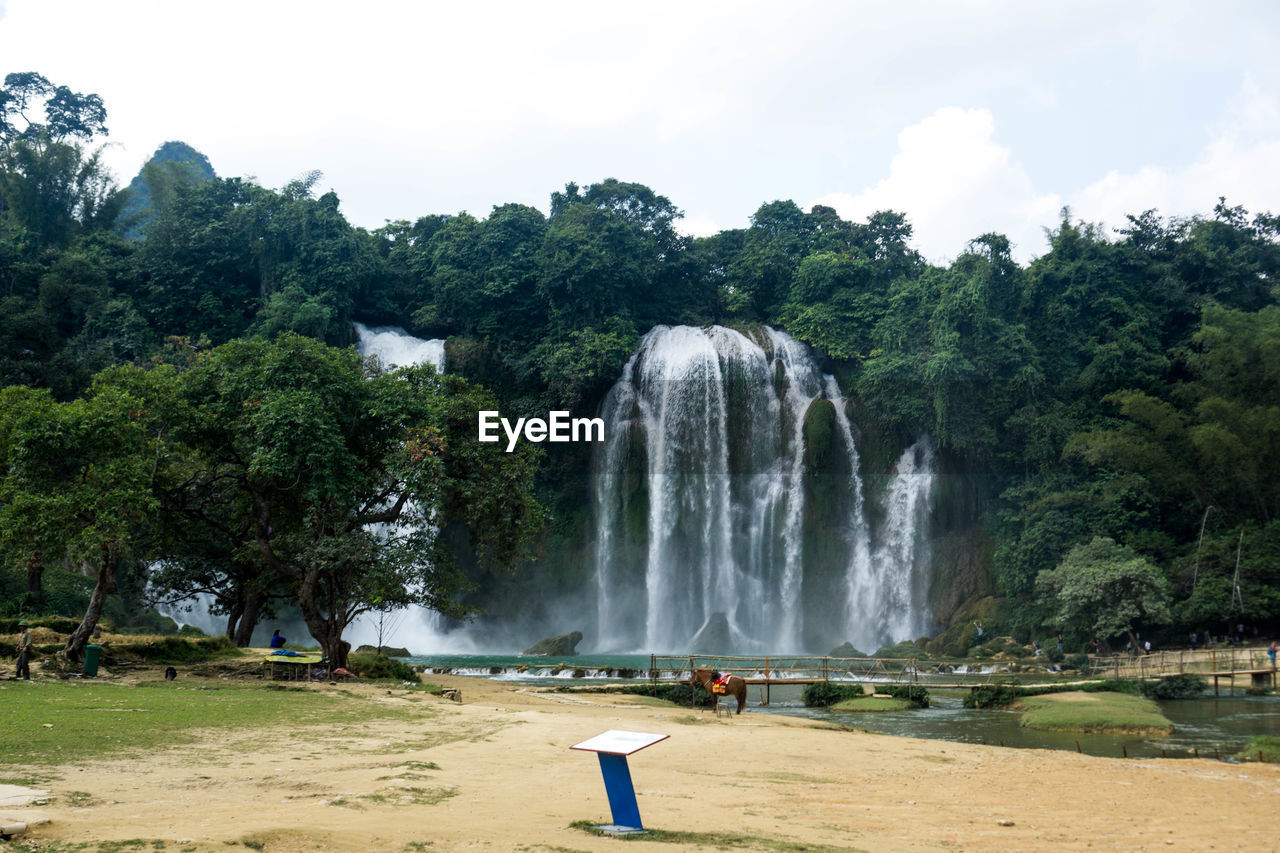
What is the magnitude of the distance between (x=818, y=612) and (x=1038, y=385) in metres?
13.5

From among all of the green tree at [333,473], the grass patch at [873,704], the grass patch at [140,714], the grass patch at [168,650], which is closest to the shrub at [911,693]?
the grass patch at [873,704]

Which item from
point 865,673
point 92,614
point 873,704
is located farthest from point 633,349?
point 92,614

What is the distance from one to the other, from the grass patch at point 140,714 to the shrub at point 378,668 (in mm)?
3205

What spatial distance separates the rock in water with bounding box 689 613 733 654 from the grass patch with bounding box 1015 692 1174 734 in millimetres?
18017

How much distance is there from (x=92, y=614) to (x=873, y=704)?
54.3ft

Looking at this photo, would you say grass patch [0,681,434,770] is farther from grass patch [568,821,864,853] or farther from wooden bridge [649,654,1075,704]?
wooden bridge [649,654,1075,704]

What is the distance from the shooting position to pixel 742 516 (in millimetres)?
41969

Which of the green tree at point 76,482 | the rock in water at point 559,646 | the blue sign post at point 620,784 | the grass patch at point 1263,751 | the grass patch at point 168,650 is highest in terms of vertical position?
the green tree at point 76,482

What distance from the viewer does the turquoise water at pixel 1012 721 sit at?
16.2 metres

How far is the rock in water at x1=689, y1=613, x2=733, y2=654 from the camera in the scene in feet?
126

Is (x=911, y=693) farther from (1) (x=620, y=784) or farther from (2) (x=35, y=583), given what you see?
(2) (x=35, y=583)

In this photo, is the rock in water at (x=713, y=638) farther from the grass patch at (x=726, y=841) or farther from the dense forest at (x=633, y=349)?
the grass patch at (x=726, y=841)

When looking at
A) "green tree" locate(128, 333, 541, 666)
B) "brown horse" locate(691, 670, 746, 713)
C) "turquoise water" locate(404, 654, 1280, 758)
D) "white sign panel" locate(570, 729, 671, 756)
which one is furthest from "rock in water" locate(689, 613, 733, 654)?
"white sign panel" locate(570, 729, 671, 756)

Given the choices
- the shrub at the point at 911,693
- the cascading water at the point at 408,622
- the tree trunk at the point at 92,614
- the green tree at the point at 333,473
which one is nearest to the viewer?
the tree trunk at the point at 92,614
